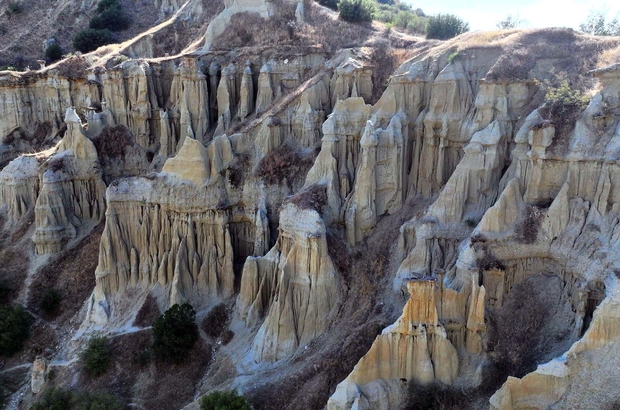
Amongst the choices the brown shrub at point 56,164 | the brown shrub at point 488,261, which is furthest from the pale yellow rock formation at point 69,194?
the brown shrub at point 488,261

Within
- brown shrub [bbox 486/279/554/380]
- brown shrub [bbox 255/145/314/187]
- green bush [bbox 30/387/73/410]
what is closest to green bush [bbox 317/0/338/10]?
brown shrub [bbox 255/145/314/187]

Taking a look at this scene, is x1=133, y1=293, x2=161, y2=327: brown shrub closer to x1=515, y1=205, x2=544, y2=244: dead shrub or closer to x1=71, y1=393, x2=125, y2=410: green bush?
x1=71, y1=393, x2=125, y2=410: green bush

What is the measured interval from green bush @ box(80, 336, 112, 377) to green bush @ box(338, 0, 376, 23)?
92.0ft

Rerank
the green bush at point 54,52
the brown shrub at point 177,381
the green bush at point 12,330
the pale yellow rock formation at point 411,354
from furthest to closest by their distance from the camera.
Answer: the green bush at point 54,52 → the green bush at point 12,330 → the brown shrub at point 177,381 → the pale yellow rock formation at point 411,354

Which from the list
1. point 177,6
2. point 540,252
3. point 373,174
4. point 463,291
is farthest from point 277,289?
point 177,6

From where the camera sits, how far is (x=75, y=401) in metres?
26.5

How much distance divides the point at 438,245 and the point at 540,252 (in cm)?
416

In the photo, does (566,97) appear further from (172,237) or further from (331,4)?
(331,4)

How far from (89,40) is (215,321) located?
40197 millimetres

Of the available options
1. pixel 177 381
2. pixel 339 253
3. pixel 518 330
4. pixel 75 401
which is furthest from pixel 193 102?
pixel 518 330

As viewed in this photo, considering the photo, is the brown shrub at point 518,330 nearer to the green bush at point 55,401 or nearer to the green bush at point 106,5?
the green bush at point 55,401

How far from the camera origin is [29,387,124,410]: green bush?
2575cm

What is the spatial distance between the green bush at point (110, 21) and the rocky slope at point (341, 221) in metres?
20.7

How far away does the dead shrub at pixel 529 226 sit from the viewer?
21.5 meters
